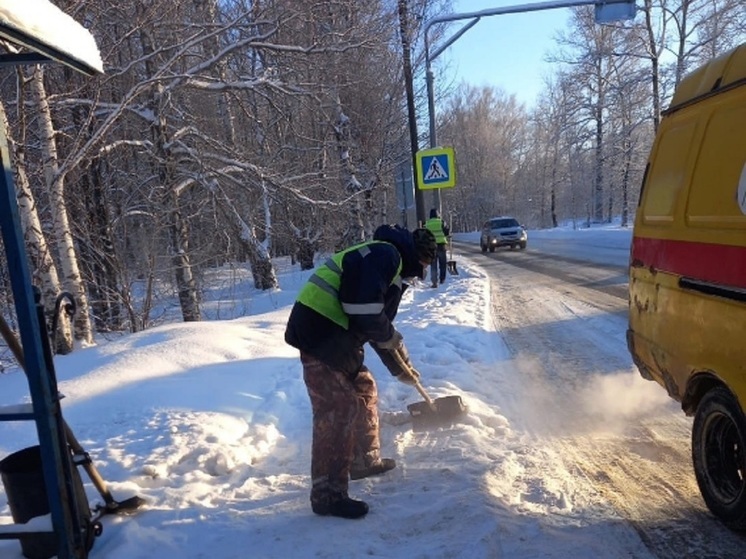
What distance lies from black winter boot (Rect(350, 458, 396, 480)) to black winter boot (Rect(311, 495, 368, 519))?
500 millimetres

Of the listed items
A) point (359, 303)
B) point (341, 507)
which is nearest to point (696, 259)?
point (359, 303)

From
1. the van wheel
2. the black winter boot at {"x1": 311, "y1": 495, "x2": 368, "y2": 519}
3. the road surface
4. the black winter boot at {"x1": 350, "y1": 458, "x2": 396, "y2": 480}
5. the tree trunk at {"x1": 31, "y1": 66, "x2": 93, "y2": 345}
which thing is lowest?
the road surface

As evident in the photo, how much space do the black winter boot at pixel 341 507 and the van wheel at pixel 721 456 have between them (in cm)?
188

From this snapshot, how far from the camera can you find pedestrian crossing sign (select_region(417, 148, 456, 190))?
40.1ft

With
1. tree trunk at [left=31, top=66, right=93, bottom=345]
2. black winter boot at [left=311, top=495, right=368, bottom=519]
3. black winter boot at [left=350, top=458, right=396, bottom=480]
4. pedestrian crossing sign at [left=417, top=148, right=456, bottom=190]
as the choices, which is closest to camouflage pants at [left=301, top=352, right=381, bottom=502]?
black winter boot at [left=311, top=495, right=368, bottom=519]

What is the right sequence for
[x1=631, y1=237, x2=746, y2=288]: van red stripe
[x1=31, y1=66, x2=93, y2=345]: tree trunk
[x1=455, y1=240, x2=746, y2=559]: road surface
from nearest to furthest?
[x1=631, y1=237, x2=746, y2=288]: van red stripe < [x1=455, y1=240, x2=746, y2=559]: road surface < [x1=31, y1=66, x2=93, y2=345]: tree trunk

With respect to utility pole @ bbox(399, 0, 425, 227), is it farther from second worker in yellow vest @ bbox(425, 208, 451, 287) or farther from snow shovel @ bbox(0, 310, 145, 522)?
snow shovel @ bbox(0, 310, 145, 522)

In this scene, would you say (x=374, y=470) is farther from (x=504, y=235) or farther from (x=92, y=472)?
(x=504, y=235)

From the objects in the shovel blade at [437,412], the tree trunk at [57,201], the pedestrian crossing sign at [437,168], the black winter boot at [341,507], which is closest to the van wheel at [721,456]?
the black winter boot at [341,507]

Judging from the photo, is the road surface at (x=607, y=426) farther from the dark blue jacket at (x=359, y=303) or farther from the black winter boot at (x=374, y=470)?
the dark blue jacket at (x=359, y=303)

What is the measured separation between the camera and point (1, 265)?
29.2 ft

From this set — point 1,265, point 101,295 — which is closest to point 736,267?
point 1,265

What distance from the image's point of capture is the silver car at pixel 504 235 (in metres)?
29.1

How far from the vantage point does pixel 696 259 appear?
313 centimetres
